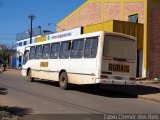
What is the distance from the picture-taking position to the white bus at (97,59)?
61.8 feet

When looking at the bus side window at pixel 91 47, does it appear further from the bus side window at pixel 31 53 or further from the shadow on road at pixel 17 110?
the bus side window at pixel 31 53

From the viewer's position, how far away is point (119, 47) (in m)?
19.4

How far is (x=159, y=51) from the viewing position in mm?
33406

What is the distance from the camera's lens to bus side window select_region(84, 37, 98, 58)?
63.1 feet

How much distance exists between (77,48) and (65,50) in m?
1.54

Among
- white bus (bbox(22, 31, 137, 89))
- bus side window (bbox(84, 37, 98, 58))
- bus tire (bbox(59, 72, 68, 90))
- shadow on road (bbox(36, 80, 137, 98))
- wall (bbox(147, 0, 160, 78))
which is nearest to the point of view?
white bus (bbox(22, 31, 137, 89))

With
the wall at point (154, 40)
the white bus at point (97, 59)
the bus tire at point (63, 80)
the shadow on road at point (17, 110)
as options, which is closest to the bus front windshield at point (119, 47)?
the white bus at point (97, 59)

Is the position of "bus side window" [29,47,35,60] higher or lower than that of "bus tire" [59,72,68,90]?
higher

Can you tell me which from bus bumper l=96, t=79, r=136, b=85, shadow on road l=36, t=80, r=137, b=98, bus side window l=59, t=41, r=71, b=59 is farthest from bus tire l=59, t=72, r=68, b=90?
bus bumper l=96, t=79, r=136, b=85

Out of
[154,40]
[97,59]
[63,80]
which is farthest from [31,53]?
[154,40]

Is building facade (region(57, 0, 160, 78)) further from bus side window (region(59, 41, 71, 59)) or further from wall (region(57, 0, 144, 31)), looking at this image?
bus side window (region(59, 41, 71, 59))

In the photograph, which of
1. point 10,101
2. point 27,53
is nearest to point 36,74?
point 27,53

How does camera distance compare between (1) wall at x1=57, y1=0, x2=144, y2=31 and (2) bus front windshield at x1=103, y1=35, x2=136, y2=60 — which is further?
(1) wall at x1=57, y1=0, x2=144, y2=31

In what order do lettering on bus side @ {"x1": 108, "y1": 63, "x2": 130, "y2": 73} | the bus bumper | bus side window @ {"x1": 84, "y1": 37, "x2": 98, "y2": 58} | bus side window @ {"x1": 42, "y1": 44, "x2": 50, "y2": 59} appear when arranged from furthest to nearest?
bus side window @ {"x1": 42, "y1": 44, "x2": 50, "y2": 59} < bus side window @ {"x1": 84, "y1": 37, "x2": 98, "y2": 58} < lettering on bus side @ {"x1": 108, "y1": 63, "x2": 130, "y2": 73} < the bus bumper
